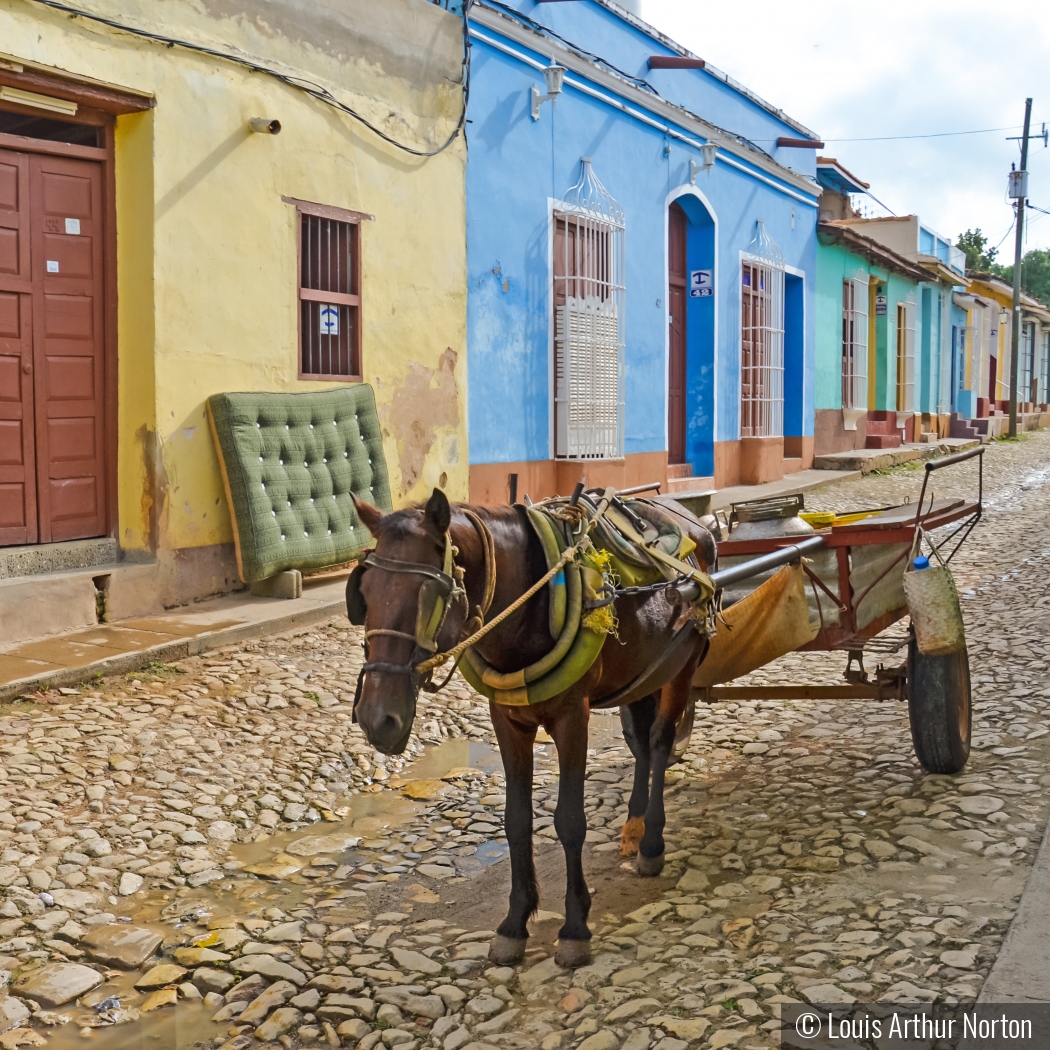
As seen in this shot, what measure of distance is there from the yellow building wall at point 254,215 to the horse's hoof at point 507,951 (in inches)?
185

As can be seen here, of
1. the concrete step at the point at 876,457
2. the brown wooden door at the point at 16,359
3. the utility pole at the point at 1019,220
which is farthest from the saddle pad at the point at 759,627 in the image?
the utility pole at the point at 1019,220

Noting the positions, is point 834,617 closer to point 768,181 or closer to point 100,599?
point 100,599

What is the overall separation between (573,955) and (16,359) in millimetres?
5274

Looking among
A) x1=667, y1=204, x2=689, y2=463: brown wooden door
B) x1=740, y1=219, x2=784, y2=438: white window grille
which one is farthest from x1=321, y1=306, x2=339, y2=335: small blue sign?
x1=740, y1=219, x2=784, y2=438: white window grille

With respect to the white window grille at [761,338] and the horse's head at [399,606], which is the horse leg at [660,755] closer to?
the horse's head at [399,606]

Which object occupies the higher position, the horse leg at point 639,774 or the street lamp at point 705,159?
the street lamp at point 705,159

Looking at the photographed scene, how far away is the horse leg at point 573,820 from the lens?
134 inches

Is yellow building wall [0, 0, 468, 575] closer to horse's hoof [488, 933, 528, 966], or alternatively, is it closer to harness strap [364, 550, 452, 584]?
horse's hoof [488, 933, 528, 966]

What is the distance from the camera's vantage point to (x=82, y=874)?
4121mm

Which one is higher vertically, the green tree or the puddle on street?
the green tree

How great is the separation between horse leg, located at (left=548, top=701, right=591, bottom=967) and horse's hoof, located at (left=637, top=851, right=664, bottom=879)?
64cm

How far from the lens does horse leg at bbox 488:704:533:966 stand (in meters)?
3.47

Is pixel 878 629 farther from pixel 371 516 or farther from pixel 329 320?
pixel 329 320

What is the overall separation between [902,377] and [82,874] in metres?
23.3
